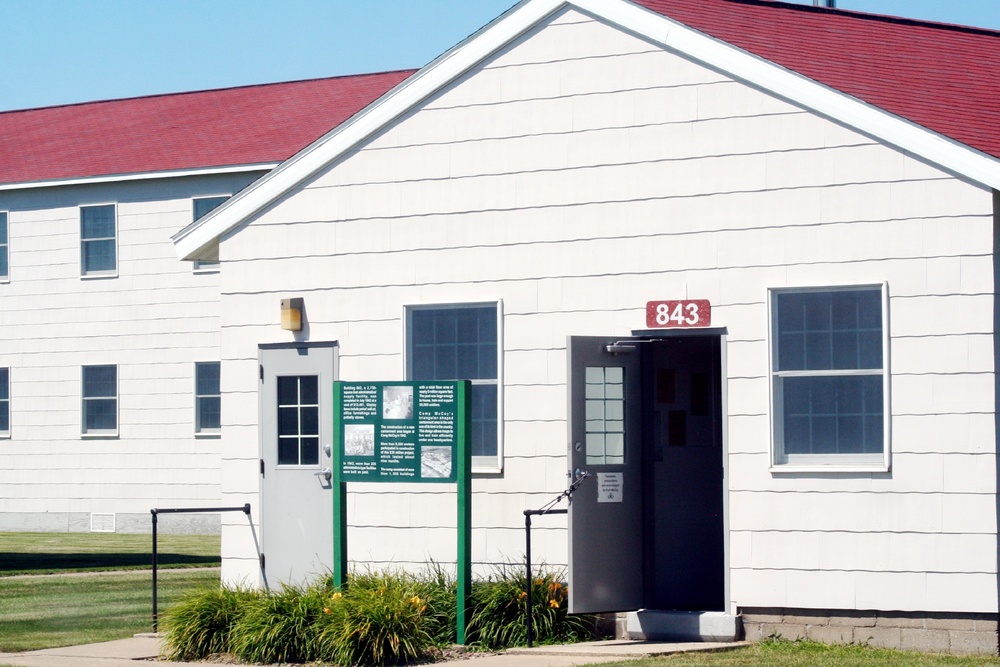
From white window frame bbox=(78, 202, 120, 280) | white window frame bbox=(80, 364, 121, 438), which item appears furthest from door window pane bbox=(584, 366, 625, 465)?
white window frame bbox=(78, 202, 120, 280)

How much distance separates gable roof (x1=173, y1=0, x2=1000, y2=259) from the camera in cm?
1130

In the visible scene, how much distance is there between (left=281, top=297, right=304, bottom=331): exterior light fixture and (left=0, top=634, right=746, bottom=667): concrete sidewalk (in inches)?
115

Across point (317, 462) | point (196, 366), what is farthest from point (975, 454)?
point (196, 366)

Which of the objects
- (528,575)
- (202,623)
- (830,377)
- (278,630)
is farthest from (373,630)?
(830,377)

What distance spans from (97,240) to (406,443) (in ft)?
55.9

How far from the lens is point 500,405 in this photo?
1259cm

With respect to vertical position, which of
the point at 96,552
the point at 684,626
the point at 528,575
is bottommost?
the point at 96,552

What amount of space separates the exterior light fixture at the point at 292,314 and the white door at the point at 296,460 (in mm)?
181

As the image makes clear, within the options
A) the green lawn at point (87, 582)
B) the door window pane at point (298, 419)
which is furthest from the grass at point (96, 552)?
the door window pane at point (298, 419)

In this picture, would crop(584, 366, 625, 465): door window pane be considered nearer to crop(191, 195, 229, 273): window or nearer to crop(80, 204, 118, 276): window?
crop(191, 195, 229, 273): window

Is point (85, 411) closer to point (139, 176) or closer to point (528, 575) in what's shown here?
point (139, 176)

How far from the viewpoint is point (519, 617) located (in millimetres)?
11883

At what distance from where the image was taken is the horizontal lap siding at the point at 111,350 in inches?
1046

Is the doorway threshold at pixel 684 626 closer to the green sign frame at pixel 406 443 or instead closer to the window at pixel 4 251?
the green sign frame at pixel 406 443
